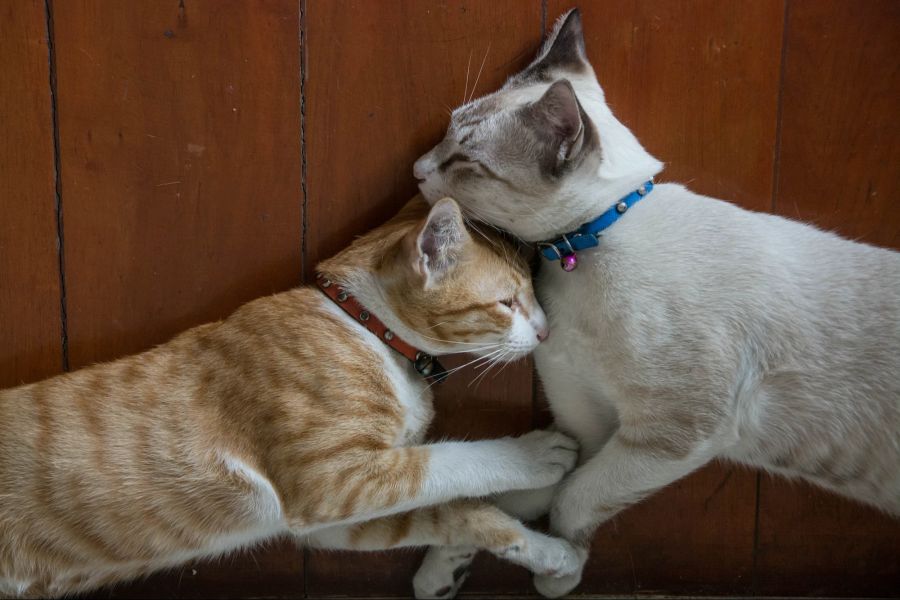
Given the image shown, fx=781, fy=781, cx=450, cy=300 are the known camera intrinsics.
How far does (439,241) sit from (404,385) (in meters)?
0.30

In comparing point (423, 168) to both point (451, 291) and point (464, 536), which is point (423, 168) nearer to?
point (451, 291)

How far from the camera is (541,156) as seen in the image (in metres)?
1.38

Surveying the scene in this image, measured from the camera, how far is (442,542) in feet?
5.07

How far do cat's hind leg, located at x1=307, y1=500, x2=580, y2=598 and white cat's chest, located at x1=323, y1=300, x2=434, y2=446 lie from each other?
160mm

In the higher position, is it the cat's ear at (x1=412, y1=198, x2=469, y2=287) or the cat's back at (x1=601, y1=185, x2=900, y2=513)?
the cat's ear at (x1=412, y1=198, x2=469, y2=287)

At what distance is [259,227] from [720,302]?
90 centimetres

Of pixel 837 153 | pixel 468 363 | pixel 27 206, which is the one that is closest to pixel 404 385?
pixel 468 363

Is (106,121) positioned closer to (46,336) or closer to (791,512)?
(46,336)

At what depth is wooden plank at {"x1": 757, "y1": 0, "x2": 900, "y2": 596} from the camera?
1561 mm

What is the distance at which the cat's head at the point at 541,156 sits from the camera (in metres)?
1.36

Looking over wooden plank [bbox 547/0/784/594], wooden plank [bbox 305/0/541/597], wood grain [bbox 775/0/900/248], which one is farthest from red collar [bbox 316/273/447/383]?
wood grain [bbox 775/0/900/248]

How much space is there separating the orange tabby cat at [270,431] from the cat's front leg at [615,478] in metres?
0.09

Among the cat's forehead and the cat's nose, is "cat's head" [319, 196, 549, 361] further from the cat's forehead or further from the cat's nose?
the cat's forehead

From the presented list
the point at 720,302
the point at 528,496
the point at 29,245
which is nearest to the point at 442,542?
the point at 528,496
